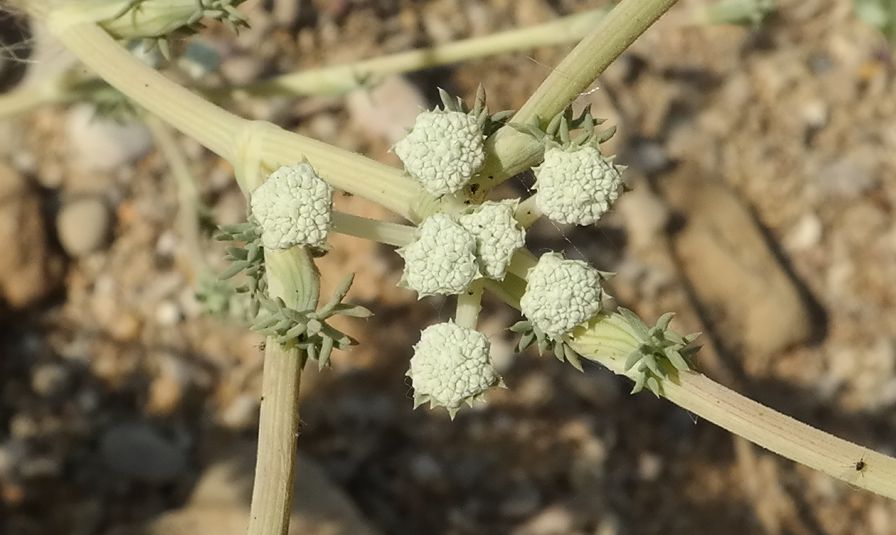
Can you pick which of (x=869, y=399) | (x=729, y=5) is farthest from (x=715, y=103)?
(x=729, y=5)

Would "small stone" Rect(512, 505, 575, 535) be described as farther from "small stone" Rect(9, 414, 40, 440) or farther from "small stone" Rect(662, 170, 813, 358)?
"small stone" Rect(9, 414, 40, 440)

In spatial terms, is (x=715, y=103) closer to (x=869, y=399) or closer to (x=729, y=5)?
(x=869, y=399)

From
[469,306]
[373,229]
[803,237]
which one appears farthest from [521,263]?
[803,237]

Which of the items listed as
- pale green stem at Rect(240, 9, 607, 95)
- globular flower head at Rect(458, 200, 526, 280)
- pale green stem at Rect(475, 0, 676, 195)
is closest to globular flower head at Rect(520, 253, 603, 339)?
globular flower head at Rect(458, 200, 526, 280)

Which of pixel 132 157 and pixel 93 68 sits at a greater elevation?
pixel 132 157

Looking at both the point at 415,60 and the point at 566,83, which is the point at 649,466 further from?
the point at 566,83

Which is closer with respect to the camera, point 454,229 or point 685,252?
point 454,229
